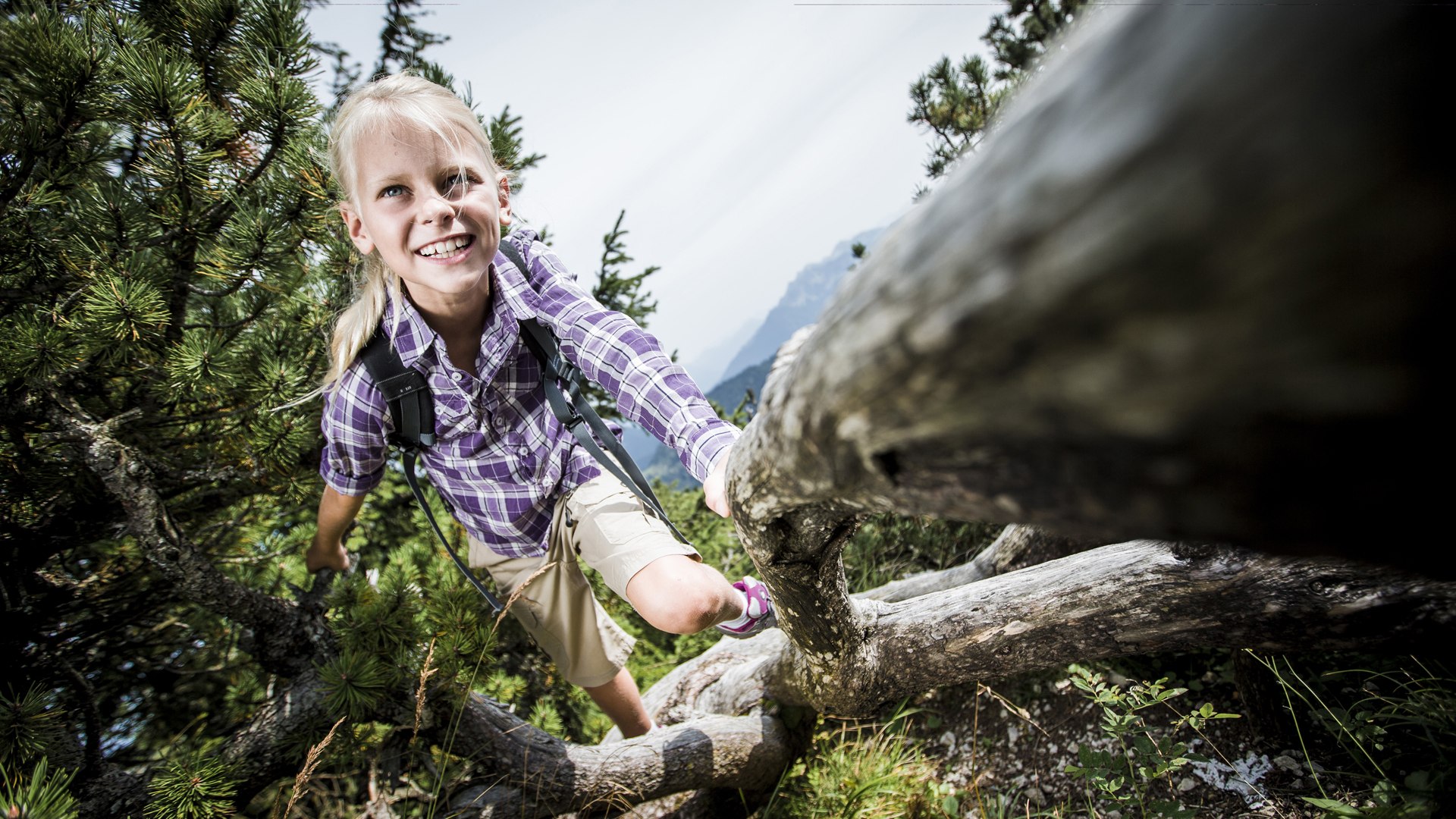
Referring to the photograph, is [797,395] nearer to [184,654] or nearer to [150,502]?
[150,502]

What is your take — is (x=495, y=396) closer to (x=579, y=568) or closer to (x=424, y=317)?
(x=424, y=317)

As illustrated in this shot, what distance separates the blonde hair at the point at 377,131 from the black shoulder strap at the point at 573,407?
15.0 inches

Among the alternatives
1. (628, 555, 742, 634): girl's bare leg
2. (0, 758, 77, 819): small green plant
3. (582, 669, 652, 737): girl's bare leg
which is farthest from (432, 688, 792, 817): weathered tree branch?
(0, 758, 77, 819): small green plant

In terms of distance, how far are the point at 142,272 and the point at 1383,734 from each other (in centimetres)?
371

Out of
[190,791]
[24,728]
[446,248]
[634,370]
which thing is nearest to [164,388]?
[24,728]

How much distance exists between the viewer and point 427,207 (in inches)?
70.5

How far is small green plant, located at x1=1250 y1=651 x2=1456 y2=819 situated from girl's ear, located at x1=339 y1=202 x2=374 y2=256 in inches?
105

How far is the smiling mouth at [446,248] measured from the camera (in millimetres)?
1823

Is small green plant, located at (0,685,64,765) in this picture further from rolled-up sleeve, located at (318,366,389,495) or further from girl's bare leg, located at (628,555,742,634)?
girl's bare leg, located at (628,555,742,634)

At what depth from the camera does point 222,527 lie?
277 centimetres

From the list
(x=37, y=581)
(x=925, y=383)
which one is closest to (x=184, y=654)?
(x=37, y=581)

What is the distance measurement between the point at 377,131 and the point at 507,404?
88 cm

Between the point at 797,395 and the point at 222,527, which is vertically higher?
the point at 222,527

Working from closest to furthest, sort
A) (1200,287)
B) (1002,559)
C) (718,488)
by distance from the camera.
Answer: (1200,287), (718,488), (1002,559)
